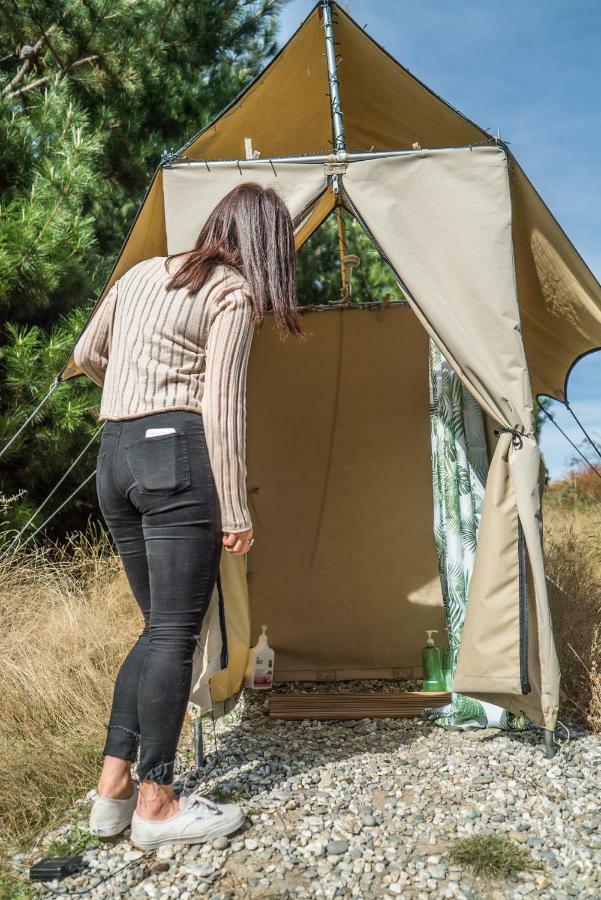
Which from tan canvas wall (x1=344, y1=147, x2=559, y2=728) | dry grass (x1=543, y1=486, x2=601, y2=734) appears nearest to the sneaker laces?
tan canvas wall (x1=344, y1=147, x2=559, y2=728)

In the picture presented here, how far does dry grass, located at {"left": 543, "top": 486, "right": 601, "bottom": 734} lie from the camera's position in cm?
298

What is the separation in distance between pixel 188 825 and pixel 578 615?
2.09 metres

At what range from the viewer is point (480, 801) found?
230cm

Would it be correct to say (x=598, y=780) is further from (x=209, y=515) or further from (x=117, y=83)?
(x=117, y=83)

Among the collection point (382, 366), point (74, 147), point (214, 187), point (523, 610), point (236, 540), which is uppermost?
point (74, 147)

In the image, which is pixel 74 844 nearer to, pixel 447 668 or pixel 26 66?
pixel 447 668

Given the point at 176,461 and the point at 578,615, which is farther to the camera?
the point at 578,615

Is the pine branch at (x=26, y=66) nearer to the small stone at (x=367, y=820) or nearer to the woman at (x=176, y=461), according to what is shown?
the woman at (x=176, y=461)

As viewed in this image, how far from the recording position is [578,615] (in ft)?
11.2

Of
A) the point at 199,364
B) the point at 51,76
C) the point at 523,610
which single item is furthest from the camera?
the point at 51,76

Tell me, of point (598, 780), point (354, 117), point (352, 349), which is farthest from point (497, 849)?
point (354, 117)

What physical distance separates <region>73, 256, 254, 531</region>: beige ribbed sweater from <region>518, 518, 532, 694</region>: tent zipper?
104 centimetres

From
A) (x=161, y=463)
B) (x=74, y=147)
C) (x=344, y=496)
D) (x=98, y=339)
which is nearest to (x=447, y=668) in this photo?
(x=344, y=496)

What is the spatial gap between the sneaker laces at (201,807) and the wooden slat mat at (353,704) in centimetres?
112
